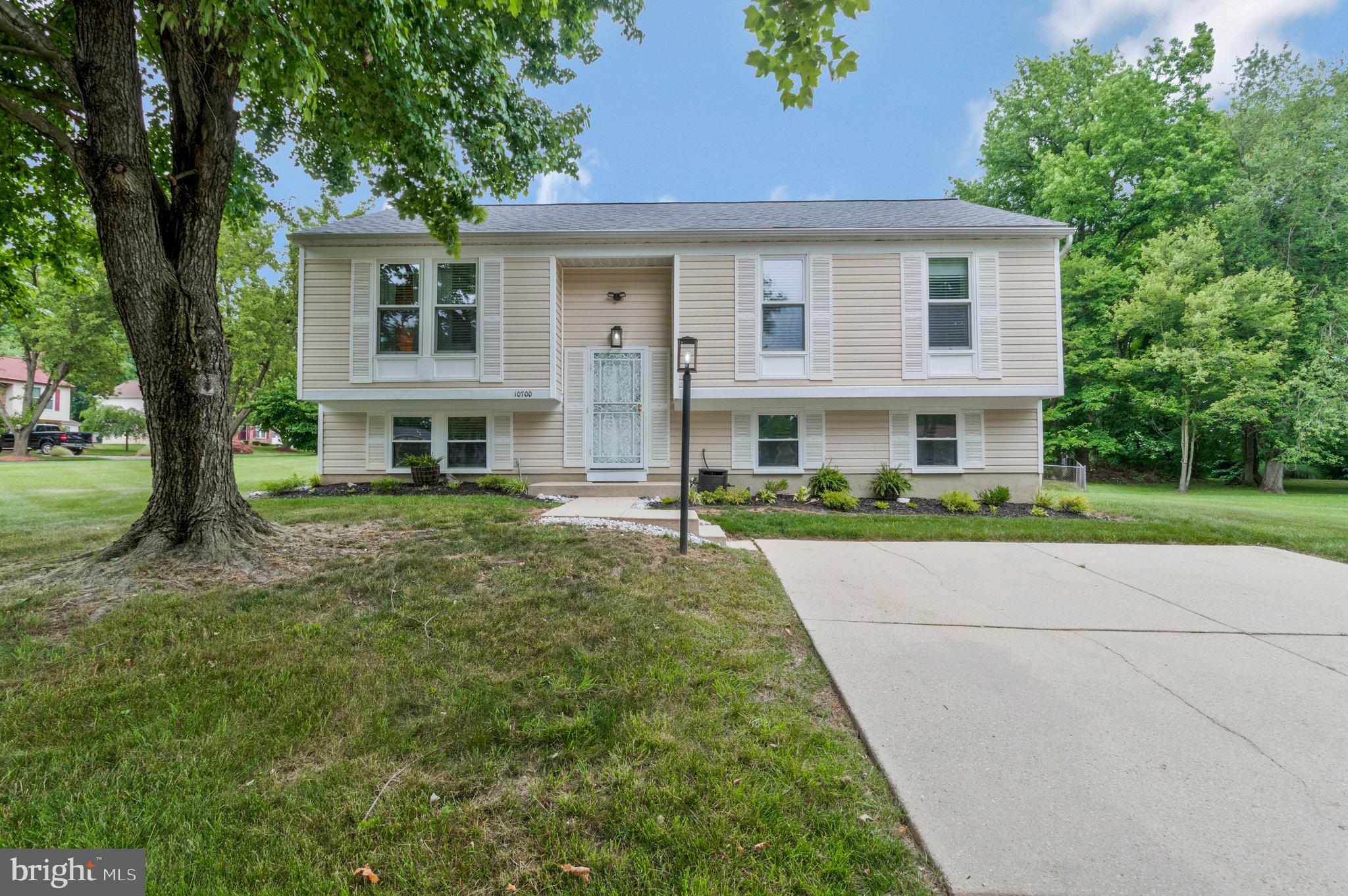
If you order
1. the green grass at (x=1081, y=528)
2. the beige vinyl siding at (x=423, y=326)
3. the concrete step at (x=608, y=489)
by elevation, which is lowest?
the green grass at (x=1081, y=528)

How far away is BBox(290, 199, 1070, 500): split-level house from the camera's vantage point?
830 cm

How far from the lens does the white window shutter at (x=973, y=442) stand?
341 inches

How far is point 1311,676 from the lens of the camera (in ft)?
8.03

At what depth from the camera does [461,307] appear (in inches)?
332

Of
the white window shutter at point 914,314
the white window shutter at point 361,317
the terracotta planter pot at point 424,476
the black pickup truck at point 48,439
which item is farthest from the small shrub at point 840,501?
the black pickup truck at point 48,439

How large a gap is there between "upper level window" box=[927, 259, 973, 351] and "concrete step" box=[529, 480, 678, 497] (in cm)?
525

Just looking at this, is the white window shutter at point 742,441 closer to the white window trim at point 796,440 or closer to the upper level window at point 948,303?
the white window trim at point 796,440

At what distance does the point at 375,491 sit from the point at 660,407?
5.05m

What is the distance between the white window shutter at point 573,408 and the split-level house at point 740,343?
7 centimetres

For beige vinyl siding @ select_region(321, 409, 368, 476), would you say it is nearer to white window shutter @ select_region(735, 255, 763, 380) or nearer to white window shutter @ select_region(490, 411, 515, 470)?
white window shutter @ select_region(490, 411, 515, 470)

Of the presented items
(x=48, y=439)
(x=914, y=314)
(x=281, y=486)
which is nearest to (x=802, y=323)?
(x=914, y=314)

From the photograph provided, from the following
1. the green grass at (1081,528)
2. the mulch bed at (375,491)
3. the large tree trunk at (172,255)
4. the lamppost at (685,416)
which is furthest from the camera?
the mulch bed at (375,491)

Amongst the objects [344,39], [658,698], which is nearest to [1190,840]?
[658,698]

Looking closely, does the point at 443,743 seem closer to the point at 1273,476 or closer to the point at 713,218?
the point at 713,218
